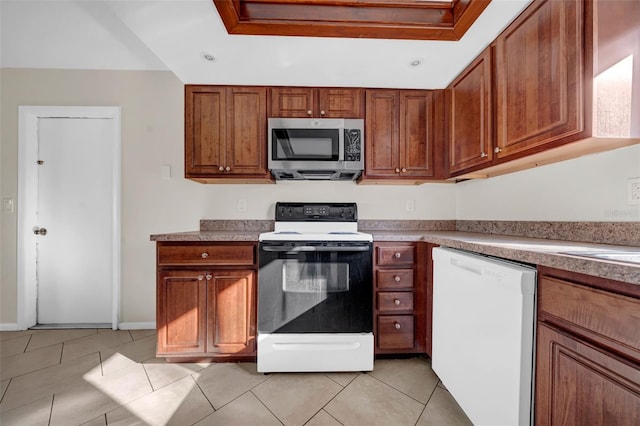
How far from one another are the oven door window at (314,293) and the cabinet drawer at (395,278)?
0.11 m

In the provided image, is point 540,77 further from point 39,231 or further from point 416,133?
point 39,231

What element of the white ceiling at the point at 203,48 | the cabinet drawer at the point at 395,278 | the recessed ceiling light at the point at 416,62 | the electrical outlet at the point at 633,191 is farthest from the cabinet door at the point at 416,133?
the electrical outlet at the point at 633,191

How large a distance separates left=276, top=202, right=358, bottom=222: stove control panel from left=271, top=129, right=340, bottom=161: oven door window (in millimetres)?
410

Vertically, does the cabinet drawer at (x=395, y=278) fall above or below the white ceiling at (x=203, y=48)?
below

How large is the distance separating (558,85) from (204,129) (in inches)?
82.5

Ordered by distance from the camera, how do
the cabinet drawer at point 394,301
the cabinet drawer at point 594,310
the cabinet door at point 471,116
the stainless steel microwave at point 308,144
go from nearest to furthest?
the cabinet drawer at point 594,310, the cabinet door at point 471,116, the cabinet drawer at point 394,301, the stainless steel microwave at point 308,144

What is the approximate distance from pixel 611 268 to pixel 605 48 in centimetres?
86

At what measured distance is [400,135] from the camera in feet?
6.46

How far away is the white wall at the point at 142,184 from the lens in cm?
221

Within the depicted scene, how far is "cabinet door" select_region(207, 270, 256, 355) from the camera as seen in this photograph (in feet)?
5.40

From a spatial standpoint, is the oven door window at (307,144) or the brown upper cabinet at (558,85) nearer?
the brown upper cabinet at (558,85)

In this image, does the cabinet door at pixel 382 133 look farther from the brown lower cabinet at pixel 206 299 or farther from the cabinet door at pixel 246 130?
the brown lower cabinet at pixel 206 299

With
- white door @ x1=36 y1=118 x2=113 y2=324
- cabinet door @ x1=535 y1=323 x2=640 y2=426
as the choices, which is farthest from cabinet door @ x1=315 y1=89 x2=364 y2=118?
white door @ x1=36 y1=118 x2=113 y2=324

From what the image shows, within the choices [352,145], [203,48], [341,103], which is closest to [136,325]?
[203,48]
